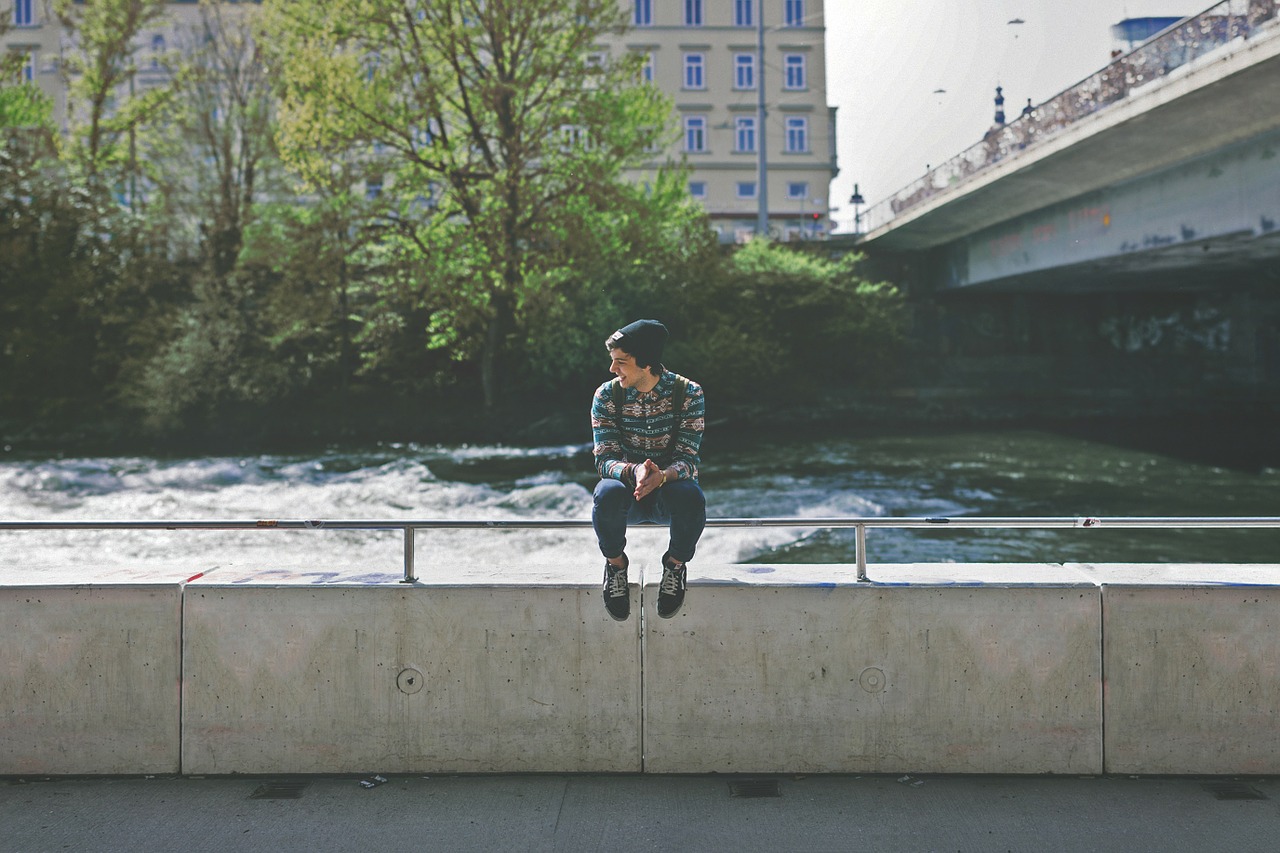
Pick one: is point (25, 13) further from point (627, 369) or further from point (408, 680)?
point (627, 369)

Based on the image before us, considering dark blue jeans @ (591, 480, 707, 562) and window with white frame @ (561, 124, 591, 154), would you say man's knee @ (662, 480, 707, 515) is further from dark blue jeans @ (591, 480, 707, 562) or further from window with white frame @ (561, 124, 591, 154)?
window with white frame @ (561, 124, 591, 154)

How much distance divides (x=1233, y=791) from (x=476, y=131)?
3080 centimetres

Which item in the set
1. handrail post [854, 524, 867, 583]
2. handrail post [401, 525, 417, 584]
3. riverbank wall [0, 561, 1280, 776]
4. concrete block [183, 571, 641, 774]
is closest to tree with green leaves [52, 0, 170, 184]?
riverbank wall [0, 561, 1280, 776]

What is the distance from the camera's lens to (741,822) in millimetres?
4328

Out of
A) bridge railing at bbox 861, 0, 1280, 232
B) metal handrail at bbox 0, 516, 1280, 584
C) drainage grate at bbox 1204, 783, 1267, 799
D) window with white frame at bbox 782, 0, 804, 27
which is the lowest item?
drainage grate at bbox 1204, 783, 1267, 799

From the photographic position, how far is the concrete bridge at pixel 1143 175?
1886cm

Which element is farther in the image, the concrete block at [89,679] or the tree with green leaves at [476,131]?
the tree with green leaves at [476,131]

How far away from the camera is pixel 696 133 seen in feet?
216

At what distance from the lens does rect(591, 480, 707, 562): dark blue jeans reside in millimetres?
4613

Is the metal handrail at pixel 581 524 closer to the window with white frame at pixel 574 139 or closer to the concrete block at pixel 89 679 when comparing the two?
the concrete block at pixel 89 679

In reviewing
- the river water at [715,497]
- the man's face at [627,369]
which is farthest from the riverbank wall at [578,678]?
the river water at [715,497]

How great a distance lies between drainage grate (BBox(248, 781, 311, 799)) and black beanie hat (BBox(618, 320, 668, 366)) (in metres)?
2.25

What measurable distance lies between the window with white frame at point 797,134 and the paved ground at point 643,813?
6462cm

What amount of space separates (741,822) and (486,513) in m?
16.6
